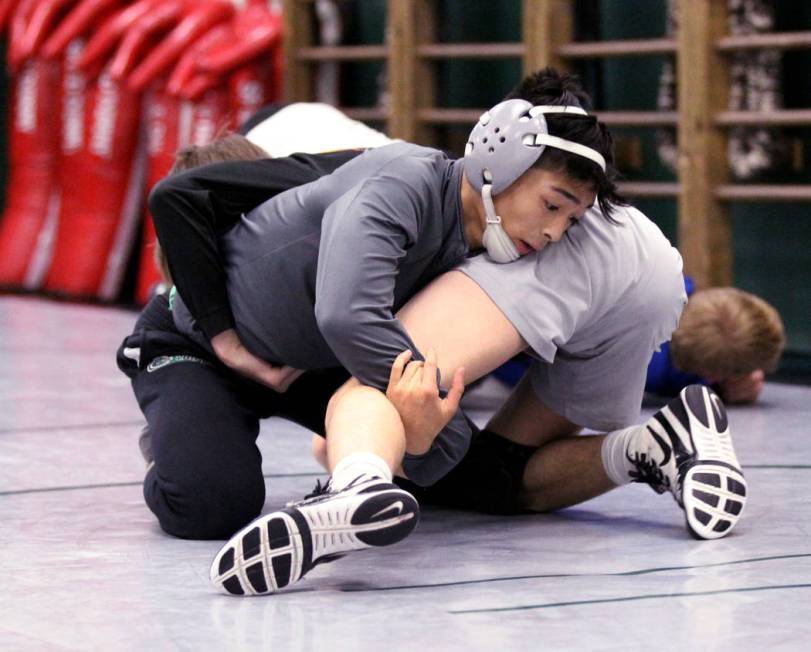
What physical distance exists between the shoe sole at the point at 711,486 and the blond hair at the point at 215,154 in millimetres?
899

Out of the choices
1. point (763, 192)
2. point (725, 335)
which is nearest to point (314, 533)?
point (725, 335)

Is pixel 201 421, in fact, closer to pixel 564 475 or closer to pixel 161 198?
pixel 161 198

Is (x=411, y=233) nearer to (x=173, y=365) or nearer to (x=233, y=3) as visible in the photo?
(x=173, y=365)

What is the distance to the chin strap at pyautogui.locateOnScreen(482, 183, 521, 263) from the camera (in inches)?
93.7

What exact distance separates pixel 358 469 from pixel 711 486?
0.62m

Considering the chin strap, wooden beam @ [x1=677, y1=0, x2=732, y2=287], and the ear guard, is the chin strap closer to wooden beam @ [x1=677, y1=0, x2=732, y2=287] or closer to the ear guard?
the ear guard

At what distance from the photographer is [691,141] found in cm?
470

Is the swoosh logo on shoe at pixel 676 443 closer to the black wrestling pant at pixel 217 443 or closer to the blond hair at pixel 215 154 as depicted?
the black wrestling pant at pixel 217 443

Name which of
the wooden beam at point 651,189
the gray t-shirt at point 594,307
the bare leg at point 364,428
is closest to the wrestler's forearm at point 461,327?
the gray t-shirt at point 594,307

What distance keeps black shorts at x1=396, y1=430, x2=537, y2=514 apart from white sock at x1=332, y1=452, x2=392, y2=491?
1.83ft

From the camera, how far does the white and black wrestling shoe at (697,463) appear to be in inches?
94.5

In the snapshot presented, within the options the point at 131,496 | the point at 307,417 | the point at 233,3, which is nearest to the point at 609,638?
the point at 307,417

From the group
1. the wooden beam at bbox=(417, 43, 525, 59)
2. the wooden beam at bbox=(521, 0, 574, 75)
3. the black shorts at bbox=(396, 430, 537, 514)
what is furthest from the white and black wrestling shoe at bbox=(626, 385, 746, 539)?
the wooden beam at bbox=(417, 43, 525, 59)

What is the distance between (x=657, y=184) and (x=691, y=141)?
0.36 meters
